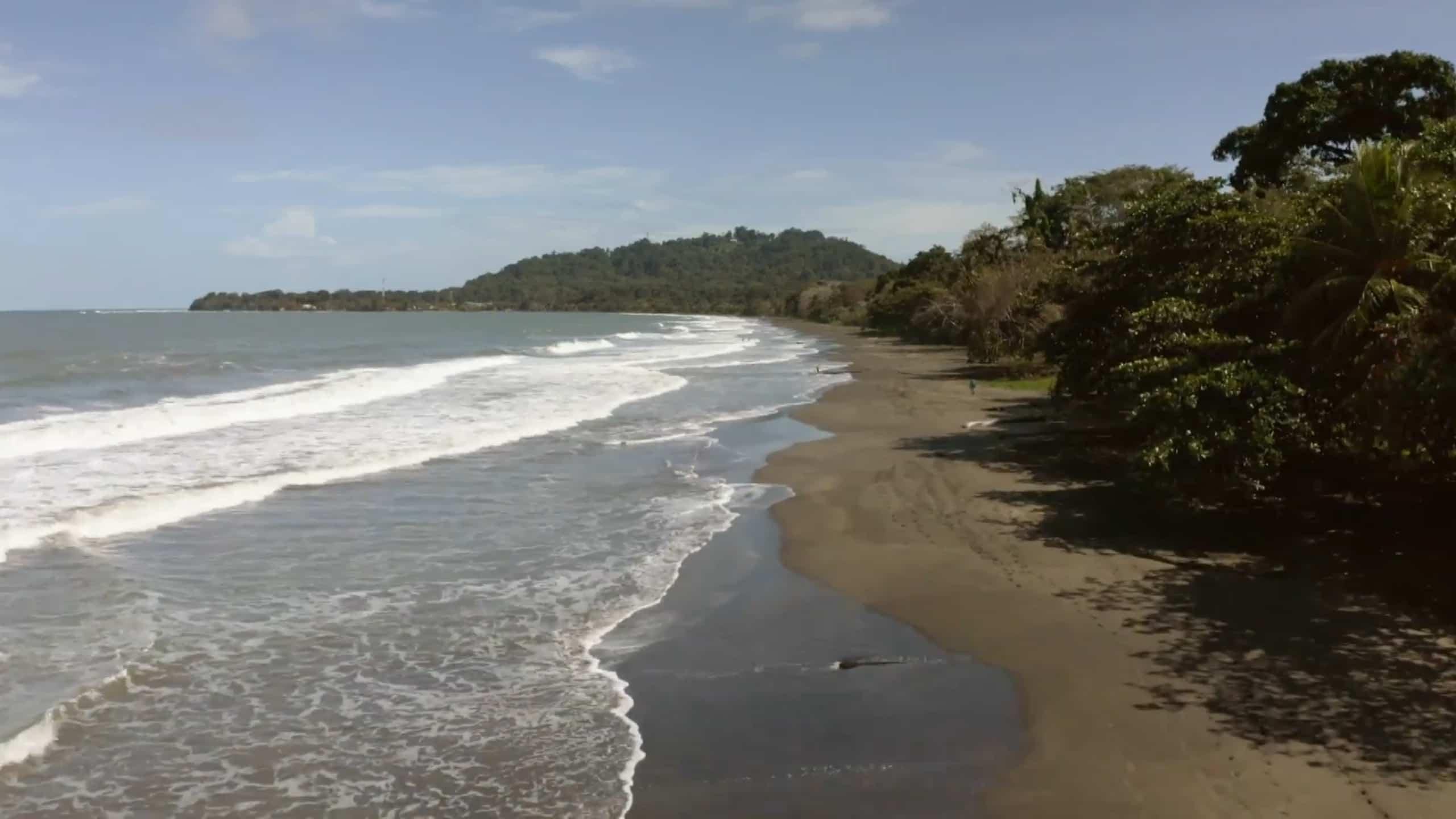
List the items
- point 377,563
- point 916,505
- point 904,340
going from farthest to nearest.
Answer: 1. point 904,340
2. point 916,505
3. point 377,563

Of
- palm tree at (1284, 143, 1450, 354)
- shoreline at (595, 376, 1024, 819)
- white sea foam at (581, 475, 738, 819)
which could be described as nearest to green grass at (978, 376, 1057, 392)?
white sea foam at (581, 475, 738, 819)

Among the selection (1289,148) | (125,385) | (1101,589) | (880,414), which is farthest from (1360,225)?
(125,385)

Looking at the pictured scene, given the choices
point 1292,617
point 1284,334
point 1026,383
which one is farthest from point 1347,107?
point 1292,617

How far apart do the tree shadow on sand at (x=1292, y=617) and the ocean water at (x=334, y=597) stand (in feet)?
14.0

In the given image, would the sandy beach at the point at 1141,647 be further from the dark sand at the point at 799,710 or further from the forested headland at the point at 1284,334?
the forested headland at the point at 1284,334

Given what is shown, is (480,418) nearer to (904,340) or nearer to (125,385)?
(125,385)

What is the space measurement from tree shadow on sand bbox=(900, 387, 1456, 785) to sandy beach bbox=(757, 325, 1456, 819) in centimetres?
3

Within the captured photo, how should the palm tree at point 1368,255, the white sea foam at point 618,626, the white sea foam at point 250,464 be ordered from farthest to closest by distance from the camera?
1. the white sea foam at point 250,464
2. the palm tree at point 1368,255
3. the white sea foam at point 618,626

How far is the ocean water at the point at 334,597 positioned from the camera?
7031 millimetres

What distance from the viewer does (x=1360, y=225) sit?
1152 centimetres

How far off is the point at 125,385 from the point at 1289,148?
38602 mm

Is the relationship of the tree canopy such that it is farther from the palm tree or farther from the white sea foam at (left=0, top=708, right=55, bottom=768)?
the white sea foam at (left=0, top=708, right=55, bottom=768)

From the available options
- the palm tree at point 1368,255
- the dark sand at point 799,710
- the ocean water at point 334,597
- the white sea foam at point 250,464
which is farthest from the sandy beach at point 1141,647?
the white sea foam at point 250,464

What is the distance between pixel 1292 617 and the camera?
31.3ft
